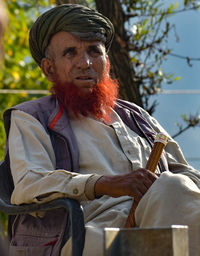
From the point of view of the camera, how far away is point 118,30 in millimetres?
5445

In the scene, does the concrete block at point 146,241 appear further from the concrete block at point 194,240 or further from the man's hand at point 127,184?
the man's hand at point 127,184

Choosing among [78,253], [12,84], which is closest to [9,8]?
[12,84]

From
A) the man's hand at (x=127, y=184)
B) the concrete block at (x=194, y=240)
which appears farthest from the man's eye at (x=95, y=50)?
the concrete block at (x=194, y=240)

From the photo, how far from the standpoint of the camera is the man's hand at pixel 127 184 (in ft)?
9.59

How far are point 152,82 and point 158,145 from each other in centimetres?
282

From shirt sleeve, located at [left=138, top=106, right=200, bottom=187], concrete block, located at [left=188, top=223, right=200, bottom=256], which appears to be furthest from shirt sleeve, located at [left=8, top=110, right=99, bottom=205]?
shirt sleeve, located at [left=138, top=106, right=200, bottom=187]

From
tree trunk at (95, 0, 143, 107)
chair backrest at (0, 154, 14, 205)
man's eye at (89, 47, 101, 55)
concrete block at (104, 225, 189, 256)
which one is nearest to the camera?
concrete block at (104, 225, 189, 256)

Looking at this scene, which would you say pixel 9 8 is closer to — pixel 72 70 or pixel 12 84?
pixel 12 84

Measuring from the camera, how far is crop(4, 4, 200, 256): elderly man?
9.13 feet

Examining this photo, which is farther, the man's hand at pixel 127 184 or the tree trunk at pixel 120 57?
the tree trunk at pixel 120 57

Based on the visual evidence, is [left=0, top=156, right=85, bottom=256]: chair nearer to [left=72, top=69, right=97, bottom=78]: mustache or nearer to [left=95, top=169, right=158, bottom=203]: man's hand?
[left=95, top=169, right=158, bottom=203]: man's hand

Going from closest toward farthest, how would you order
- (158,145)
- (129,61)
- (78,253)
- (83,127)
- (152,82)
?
(78,253)
(158,145)
(83,127)
(129,61)
(152,82)

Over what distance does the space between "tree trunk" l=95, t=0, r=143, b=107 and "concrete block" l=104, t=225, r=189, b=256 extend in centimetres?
329

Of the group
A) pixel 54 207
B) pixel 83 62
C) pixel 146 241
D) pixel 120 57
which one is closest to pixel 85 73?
pixel 83 62
